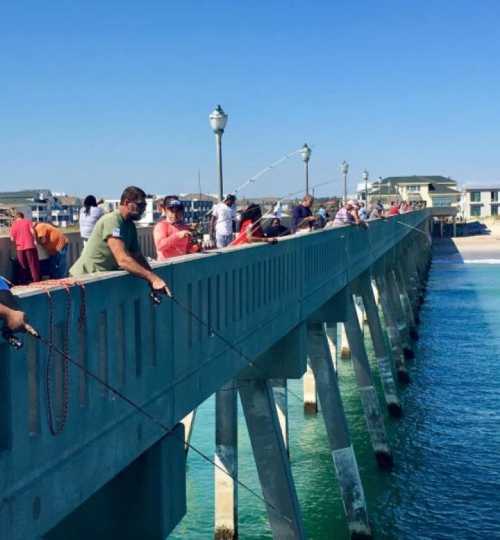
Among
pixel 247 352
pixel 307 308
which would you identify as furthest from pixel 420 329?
pixel 247 352

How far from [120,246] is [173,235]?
7.56 feet

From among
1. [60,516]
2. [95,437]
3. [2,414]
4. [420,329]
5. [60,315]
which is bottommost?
[420,329]

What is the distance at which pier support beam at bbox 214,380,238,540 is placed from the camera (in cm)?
1310

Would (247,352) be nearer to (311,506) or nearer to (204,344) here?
(204,344)

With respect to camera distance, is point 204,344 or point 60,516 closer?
point 60,516

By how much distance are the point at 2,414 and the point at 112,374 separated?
1.23 m

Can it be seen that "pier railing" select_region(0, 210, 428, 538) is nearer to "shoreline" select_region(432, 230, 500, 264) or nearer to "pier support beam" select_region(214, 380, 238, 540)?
"pier support beam" select_region(214, 380, 238, 540)

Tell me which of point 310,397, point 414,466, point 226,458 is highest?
point 226,458

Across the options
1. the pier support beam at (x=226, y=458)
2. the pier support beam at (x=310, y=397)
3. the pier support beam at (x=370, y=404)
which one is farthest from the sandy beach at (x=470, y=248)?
A: the pier support beam at (x=226, y=458)

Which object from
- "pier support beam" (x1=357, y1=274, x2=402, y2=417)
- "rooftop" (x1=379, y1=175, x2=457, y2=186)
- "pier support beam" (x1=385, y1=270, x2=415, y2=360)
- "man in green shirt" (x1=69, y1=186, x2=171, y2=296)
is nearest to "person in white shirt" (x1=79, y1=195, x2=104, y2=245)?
"man in green shirt" (x1=69, y1=186, x2=171, y2=296)

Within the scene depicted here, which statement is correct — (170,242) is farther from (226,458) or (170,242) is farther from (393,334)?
(393,334)

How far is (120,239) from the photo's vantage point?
18.9ft

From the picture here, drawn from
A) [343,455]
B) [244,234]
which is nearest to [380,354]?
[343,455]

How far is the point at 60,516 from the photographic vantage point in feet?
15.5
